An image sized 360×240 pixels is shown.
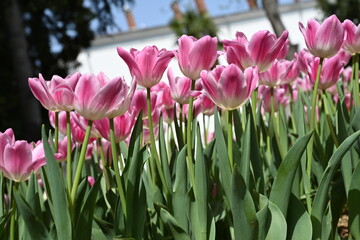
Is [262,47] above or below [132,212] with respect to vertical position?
above

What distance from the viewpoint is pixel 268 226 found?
0.72m

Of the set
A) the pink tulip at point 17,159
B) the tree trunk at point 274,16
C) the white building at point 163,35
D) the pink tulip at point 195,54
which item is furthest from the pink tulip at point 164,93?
the white building at point 163,35

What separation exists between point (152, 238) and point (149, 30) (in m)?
16.2

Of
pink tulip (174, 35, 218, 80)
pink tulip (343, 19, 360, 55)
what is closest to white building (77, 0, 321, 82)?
pink tulip (343, 19, 360, 55)

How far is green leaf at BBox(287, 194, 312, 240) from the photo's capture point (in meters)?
0.74

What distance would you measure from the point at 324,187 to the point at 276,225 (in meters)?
0.09

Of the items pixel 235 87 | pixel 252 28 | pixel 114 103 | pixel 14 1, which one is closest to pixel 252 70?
pixel 235 87

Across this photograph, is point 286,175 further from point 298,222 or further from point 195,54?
point 195,54

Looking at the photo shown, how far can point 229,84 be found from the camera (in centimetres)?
75

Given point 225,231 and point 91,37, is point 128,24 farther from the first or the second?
point 225,231

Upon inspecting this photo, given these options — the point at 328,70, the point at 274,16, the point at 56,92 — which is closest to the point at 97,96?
the point at 56,92

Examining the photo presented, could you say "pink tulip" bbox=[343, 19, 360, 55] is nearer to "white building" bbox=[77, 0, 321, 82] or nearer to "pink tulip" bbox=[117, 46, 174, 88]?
"pink tulip" bbox=[117, 46, 174, 88]

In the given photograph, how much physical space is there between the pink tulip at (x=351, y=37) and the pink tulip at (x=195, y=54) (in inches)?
11.3

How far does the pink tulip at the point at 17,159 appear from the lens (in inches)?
30.6
